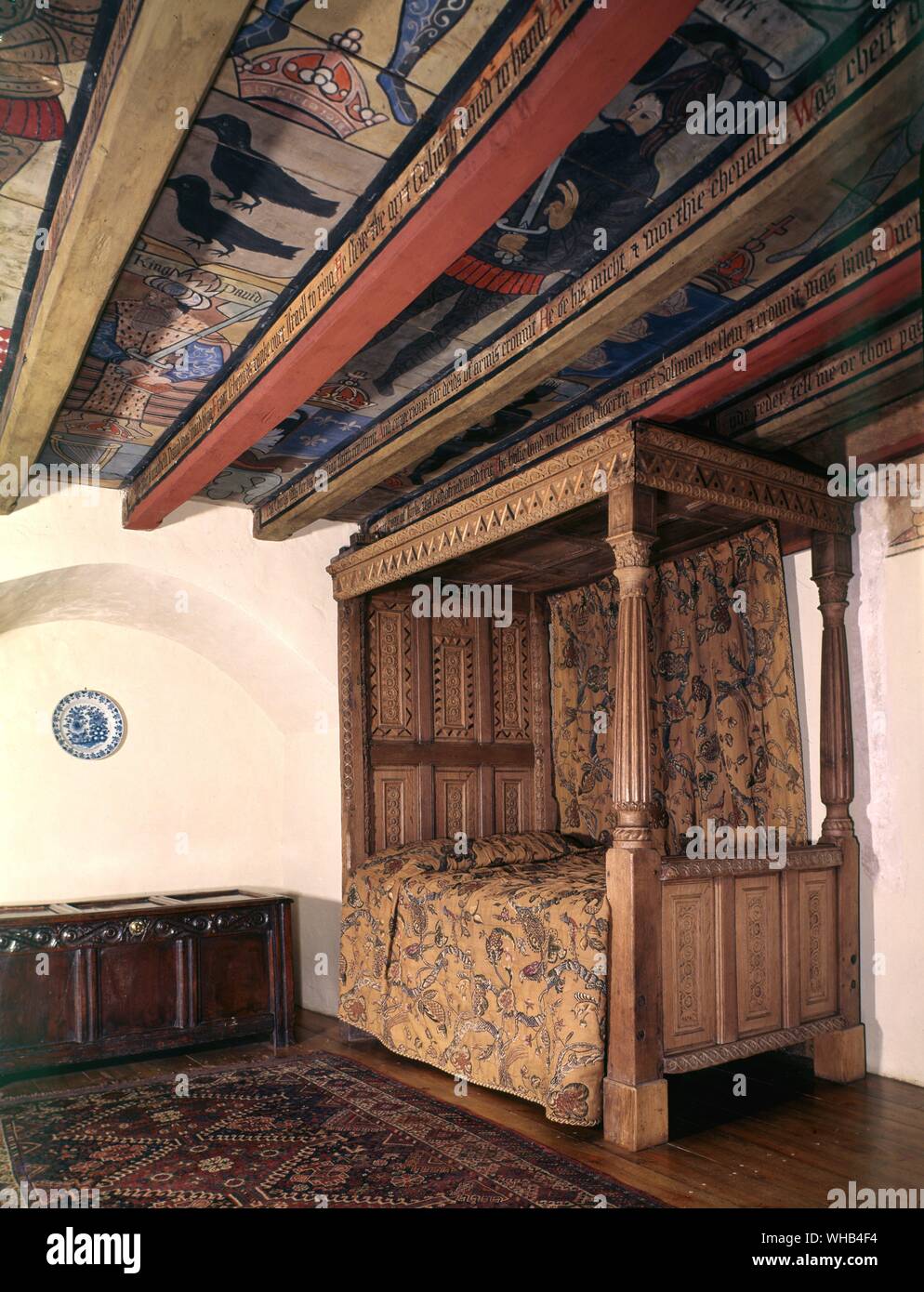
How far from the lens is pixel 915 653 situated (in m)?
4.61

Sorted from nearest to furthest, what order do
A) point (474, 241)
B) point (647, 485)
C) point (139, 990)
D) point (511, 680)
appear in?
point (474, 241)
point (647, 485)
point (139, 990)
point (511, 680)

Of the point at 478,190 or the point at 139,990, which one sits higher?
the point at 478,190

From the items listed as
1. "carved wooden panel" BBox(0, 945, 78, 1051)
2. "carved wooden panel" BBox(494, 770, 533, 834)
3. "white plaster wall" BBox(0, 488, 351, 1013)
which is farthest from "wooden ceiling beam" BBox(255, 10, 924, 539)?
"carved wooden panel" BBox(0, 945, 78, 1051)

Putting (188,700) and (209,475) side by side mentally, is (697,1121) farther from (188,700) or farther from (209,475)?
(188,700)

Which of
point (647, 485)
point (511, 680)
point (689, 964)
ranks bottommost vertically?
point (689, 964)

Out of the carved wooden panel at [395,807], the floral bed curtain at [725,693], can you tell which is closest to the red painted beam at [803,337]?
the floral bed curtain at [725,693]

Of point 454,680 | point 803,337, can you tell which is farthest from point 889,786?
point 454,680

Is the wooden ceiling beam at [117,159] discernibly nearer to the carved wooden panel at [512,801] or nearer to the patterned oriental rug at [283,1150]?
the patterned oriental rug at [283,1150]

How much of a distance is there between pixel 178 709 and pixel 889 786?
434cm

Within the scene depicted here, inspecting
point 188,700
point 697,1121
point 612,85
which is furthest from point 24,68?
point 188,700

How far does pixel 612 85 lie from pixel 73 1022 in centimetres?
492

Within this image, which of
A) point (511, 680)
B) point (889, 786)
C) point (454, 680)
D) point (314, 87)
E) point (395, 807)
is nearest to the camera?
point (314, 87)

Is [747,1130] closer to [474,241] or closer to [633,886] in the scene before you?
[633,886]

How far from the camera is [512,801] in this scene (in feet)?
21.9
